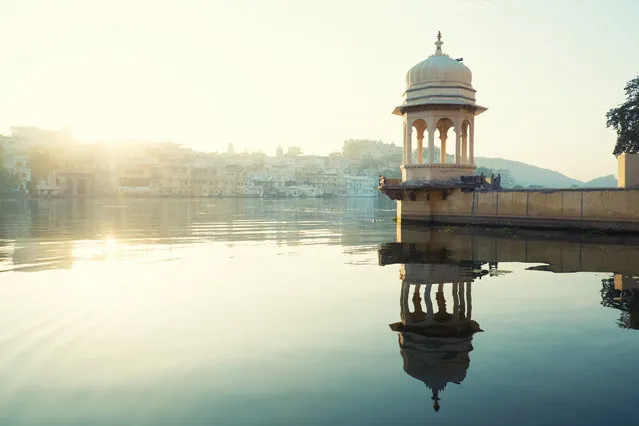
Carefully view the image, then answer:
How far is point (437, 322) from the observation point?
8.21 meters

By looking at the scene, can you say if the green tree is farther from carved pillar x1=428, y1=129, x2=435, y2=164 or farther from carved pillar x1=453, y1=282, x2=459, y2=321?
carved pillar x1=453, y1=282, x2=459, y2=321

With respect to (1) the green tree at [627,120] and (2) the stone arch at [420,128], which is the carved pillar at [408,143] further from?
(1) the green tree at [627,120]

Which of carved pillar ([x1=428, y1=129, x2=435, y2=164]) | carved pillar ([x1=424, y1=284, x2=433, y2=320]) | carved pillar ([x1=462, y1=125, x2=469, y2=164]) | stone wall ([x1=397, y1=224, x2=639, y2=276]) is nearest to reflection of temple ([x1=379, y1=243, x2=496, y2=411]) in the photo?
carved pillar ([x1=424, y1=284, x2=433, y2=320])

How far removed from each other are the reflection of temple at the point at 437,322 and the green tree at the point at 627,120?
34.4 meters

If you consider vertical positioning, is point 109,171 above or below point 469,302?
above

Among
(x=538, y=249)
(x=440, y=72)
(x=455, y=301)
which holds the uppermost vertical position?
(x=440, y=72)

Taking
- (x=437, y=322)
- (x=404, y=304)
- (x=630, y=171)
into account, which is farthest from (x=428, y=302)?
(x=630, y=171)

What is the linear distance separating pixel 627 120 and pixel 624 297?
38.8m

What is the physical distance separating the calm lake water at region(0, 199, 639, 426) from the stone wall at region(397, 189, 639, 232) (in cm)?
1017

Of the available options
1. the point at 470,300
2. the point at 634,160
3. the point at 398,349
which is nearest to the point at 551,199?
the point at 634,160

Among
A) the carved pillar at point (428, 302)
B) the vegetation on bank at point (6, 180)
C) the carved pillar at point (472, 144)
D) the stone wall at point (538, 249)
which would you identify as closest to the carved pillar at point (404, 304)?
the carved pillar at point (428, 302)

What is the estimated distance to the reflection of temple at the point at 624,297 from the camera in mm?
8430

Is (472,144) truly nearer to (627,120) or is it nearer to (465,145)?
(465,145)

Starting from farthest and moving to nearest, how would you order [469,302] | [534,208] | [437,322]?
[534,208] < [469,302] < [437,322]
